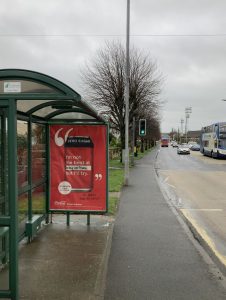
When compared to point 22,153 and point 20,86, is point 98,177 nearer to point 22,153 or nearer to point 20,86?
point 22,153

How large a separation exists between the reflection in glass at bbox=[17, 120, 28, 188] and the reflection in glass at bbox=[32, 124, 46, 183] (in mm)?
439

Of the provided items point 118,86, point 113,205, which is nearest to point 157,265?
point 113,205

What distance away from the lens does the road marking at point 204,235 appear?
669cm

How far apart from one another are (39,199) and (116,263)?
2476 mm

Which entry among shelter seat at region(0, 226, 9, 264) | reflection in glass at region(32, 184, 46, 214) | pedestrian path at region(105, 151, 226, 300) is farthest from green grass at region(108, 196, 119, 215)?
shelter seat at region(0, 226, 9, 264)

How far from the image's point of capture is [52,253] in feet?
21.0

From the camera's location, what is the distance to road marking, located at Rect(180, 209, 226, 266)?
6685mm

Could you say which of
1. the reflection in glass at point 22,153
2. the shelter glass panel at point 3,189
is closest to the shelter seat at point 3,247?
the shelter glass panel at point 3,189

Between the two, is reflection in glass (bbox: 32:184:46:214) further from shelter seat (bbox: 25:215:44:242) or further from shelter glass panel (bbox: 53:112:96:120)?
shelter glass panel (bbox: 53:112:96:120)

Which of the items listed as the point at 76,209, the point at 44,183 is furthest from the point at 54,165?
the point at 76,209

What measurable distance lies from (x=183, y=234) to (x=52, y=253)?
9.59 feet

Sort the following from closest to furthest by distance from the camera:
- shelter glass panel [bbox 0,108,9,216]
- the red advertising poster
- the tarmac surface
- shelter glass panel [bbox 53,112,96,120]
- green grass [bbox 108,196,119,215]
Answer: the tarmac surface
shelter glass panel [bbox 0,108,9,216]
shelter glass panel [bbox 53,112,96,120]
the red advertising poster
green grass [bbox 108,196,119,215]

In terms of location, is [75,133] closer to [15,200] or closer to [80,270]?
[80,270]

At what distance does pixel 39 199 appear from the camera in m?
8.00
